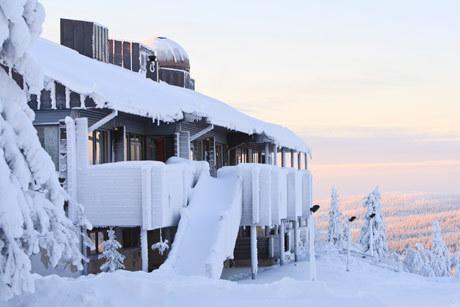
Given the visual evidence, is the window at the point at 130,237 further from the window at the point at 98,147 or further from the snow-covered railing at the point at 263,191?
the snow-covered railing at the point at 263,191

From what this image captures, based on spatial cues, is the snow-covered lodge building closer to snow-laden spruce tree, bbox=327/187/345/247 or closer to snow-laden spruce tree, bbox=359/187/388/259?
snow-laden spruce tree, bbox=359/187/388/259

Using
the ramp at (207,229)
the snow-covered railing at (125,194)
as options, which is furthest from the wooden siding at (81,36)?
the snow-covered railing at (125,194)

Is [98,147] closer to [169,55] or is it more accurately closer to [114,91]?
[114,91]

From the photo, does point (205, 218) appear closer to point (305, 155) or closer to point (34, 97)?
point (34, 97)

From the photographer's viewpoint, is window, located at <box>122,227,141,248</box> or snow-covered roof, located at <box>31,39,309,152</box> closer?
snow-covered roof, located at <box>31,39,309,152</box>

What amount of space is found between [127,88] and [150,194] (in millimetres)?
4212

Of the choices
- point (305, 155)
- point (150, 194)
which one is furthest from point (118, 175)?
point (305, 155)

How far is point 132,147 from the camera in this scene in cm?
2803

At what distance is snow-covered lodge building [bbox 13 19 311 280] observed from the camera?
68.5 ft

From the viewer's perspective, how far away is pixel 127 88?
2388 centimetres

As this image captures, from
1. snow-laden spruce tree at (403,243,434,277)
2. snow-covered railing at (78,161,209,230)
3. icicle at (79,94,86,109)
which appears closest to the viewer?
icicle at (79,94,86,109)

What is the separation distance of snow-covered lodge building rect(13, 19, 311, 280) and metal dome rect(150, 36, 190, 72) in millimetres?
5371

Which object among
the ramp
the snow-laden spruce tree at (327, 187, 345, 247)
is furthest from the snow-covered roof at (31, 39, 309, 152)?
the snow-laden spruce tree at (327, 187, 345, 247)

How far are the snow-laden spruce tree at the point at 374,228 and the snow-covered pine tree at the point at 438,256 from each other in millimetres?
6153
